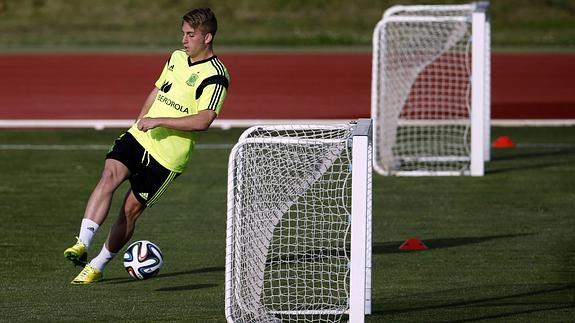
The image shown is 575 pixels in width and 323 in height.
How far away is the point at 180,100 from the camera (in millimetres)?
8992

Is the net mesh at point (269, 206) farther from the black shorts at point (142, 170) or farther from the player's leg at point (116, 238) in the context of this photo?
the player's leg at point (116, 238)

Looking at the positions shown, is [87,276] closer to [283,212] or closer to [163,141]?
[163,141]

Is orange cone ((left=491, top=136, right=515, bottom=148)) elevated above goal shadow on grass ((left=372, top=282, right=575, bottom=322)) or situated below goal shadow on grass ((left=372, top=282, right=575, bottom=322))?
above

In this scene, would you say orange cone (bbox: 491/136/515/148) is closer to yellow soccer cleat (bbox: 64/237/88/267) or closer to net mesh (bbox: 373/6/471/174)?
net mesh (bbox: 373/6/471/174)

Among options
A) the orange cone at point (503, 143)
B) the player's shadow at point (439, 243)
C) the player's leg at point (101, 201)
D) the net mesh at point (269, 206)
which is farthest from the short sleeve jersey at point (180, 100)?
the orange cone at point (503, 143)

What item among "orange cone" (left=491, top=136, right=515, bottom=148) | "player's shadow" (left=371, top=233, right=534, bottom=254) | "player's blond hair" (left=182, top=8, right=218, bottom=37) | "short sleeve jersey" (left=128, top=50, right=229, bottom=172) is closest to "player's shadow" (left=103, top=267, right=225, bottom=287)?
"short sleeve jersey" (left=128, top=50, right=229, bottom=172)

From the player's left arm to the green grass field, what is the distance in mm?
1138

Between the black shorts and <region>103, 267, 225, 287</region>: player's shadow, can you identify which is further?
<region>103, 267, 225, 287</region>: player's shadow

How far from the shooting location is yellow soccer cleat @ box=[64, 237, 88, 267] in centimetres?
868

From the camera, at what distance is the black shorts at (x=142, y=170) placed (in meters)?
9.02

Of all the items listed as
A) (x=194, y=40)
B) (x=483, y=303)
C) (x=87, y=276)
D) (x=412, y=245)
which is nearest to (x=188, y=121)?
(x=194, y=40)

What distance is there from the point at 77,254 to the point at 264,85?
13.9 meters

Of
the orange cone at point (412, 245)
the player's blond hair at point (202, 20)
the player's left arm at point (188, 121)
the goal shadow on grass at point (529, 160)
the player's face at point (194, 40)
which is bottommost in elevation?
the orange cone at point (412, 245)

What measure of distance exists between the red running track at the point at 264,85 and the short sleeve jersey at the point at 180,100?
1031 cm
